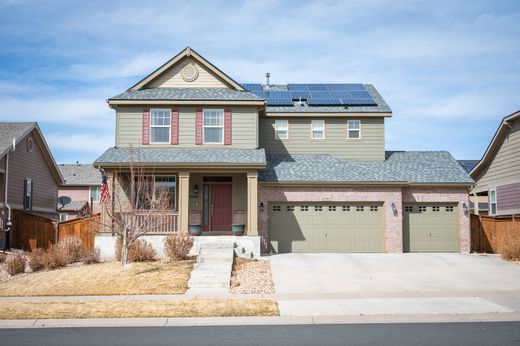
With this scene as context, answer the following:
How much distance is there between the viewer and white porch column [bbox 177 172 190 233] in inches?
882

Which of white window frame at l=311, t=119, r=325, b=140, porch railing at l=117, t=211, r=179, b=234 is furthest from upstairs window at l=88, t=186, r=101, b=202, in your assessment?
white window frame at l=311, t=119, r=325, b=140

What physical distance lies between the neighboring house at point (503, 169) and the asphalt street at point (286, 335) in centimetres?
1721

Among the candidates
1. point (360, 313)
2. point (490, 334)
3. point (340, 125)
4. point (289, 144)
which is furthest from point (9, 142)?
point (490, 334)

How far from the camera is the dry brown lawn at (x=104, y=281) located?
50.7 ft

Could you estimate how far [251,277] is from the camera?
1742 cm

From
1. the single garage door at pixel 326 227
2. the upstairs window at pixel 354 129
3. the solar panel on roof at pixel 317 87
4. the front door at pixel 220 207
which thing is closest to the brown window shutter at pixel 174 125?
the front door at pixel 220 207

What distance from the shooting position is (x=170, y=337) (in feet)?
32.9

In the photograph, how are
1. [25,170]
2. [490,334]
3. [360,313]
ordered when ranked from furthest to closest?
1. [25,170]
2. [360,313]
3. [490,334]

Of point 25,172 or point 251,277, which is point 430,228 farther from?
point 25,172

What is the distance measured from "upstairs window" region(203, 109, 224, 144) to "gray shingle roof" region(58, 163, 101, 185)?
2215cm

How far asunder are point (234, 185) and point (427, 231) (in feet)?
29.4

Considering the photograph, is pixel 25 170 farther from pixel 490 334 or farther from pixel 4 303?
pixel 490 334

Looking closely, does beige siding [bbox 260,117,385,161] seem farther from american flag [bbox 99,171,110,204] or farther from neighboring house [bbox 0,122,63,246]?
neighboring house [bbox 0,122,63,246]

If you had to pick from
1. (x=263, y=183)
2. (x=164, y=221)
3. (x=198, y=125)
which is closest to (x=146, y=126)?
(x=198, y=125)
